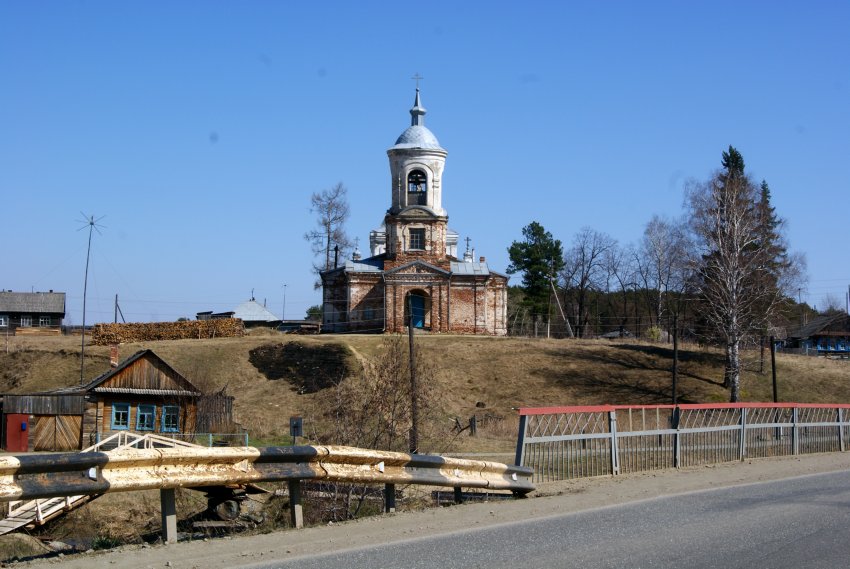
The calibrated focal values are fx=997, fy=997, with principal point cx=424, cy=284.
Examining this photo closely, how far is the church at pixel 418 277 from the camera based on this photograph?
63.6 meters

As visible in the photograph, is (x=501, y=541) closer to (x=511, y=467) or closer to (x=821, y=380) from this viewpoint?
(x=511, y=467)

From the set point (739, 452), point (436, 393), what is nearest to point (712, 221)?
point (436, 393)

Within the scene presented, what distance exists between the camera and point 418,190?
65.9m

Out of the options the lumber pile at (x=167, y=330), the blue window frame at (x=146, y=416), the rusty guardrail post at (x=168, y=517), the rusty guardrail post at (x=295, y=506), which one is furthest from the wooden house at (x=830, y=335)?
the rusty guardrail post at (x=168, y=517)

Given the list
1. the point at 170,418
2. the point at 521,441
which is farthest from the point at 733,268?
the point at 521,441

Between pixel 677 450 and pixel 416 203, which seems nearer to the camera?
pixel 677 450

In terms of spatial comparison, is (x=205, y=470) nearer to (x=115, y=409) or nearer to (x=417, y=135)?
(x=115, y=409)

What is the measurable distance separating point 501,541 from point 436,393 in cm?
3910

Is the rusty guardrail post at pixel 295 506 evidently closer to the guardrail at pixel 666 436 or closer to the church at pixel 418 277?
the guardrail at pixel 666 436

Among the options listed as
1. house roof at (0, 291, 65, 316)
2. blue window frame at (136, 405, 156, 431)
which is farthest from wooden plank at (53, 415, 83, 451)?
house roof at (0, 291, 65, 316)

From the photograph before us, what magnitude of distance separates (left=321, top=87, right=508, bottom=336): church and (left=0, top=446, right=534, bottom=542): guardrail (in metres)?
51.4

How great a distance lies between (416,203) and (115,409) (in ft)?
88.2

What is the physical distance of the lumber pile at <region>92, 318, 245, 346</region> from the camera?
2653 inches

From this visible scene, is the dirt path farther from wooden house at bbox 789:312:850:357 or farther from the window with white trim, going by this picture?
wooden house at bbox 789:312:850:357
